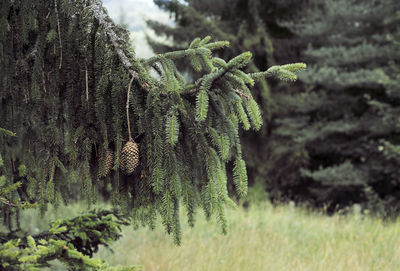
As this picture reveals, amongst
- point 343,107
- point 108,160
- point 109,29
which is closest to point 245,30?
point 343,107

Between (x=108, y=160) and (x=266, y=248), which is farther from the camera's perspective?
(x=266, y=248)

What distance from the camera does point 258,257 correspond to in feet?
13.6

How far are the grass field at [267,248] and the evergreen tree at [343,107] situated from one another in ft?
13.8

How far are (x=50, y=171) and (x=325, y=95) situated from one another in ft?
31.4

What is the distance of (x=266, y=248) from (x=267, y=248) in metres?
0.04

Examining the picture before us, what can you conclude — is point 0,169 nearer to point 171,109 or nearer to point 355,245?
point 171,109

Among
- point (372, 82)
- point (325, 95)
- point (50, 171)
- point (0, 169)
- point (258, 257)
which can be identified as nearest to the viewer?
point (50, 171)

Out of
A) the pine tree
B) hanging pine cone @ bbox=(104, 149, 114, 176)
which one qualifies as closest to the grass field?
the pine tree

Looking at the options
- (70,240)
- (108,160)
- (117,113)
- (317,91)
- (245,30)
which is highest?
(245,30)

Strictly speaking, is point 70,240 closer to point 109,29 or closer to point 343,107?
point 109,29

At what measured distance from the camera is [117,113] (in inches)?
75.2

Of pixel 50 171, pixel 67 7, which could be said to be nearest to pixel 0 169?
pixel 50 171

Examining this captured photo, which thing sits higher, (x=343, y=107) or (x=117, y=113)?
(x=343, y=107)

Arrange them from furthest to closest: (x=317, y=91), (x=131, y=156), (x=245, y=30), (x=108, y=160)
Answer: (x=317, y=91)
(x=245, y=30)
(x=108, y=160)
(x=131, y=156)
